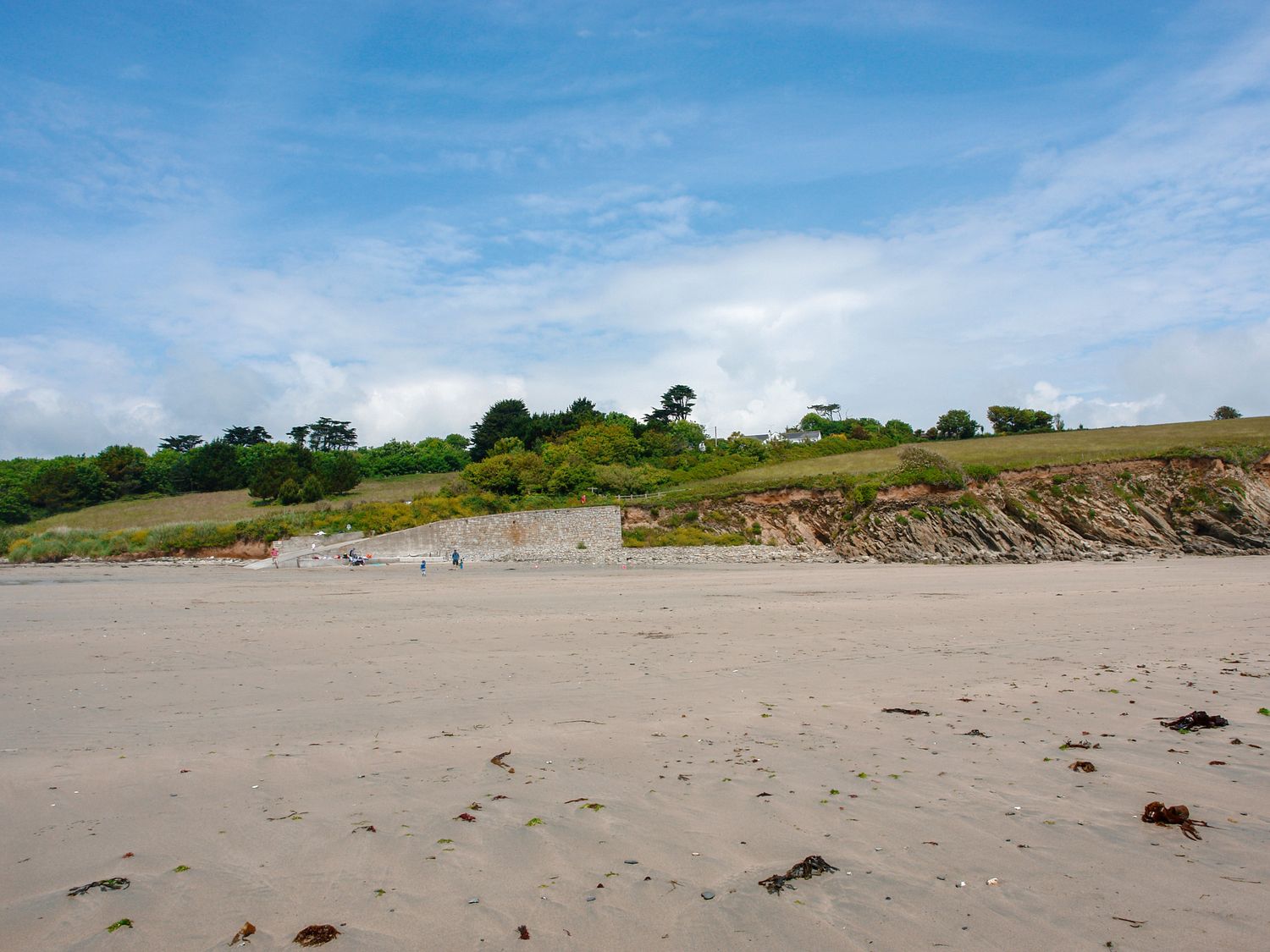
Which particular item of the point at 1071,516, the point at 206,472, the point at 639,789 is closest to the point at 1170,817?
the point at 639,789

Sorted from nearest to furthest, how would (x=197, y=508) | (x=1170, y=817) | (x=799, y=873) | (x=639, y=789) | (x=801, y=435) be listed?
(x=799, y=873) < (x=1170, y=817) < (x=639, y=789) < (x=197, y=508) < (x=801, y=435)

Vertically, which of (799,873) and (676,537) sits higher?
(676,537)

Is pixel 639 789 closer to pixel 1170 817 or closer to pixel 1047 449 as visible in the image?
pixel 1170 817

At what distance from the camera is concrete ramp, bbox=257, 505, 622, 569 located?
35.8 metres

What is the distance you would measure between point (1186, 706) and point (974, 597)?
939 centimetres

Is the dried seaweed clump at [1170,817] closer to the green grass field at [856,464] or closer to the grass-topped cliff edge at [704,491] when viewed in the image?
the grass-topped cliff edge at [704,491]

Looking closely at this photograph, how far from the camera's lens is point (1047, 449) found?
41.6 metres

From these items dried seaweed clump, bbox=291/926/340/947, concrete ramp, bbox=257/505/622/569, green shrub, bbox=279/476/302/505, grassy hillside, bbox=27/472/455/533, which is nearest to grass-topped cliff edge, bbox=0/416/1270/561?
grassy hillside, bbox=27/472/455/533

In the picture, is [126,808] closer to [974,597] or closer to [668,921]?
[668,921]

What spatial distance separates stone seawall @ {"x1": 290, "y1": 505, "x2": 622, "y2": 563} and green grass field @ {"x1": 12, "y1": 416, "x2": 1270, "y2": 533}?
5083 mm

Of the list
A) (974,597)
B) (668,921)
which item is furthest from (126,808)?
(974,597)

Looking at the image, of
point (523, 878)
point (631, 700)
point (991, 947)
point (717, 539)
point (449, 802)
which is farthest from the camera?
point (717, 539)

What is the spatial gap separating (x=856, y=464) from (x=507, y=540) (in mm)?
21318

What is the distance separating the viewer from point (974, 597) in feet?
50.3
